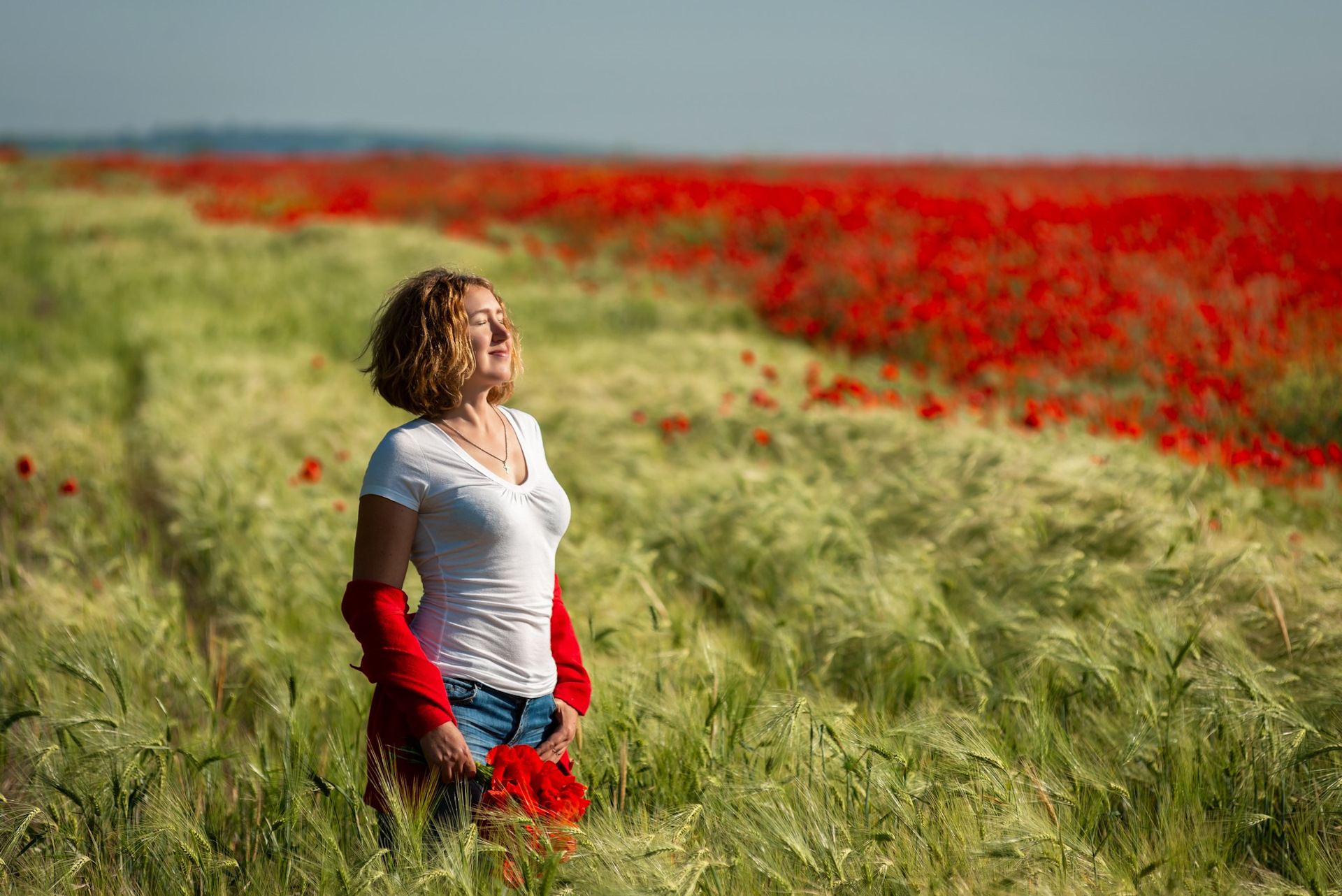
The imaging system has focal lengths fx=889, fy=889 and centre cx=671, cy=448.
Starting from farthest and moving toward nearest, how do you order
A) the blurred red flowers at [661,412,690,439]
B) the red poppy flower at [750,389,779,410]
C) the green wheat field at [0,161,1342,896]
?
the red poppy flower at [750,389,779,410], the blurred red flowers at [661,412,690,439], the green wheat field at [0,161,1342,896]

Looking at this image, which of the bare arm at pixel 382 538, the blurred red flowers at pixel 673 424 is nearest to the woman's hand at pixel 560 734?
the bare arm at pixel 382 538

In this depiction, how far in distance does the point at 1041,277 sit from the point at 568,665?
7.43m

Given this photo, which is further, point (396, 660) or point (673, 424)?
point (673, 424)

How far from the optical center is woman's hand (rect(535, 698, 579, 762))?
168 centimetres

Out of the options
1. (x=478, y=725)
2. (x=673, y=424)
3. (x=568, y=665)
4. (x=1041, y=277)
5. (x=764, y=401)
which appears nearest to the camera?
(x=478, y=725)

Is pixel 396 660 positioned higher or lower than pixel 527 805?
higher

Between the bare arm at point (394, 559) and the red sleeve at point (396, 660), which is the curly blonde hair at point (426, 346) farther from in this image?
the red sleeve at point (396, 660)

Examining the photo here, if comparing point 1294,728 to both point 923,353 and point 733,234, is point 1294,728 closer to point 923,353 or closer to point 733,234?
point 923,353

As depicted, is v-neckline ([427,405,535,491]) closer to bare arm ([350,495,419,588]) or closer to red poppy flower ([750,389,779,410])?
bare arm ([350,495,419,588])

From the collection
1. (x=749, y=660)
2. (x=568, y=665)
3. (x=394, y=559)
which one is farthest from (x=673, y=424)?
(x=394, y=559)

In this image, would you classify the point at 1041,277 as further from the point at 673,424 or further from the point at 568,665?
the point at 568,665

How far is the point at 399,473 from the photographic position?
4.97ft

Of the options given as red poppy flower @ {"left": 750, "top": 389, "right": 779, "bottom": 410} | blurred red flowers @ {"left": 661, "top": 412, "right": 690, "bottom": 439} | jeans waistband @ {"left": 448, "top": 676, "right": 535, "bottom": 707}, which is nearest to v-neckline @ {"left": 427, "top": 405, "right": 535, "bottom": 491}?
jeans waistband @ {"left": 448, "top": 676, "right": 535, "bottom": 707}

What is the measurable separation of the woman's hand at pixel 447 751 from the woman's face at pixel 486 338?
0.62 meters
